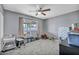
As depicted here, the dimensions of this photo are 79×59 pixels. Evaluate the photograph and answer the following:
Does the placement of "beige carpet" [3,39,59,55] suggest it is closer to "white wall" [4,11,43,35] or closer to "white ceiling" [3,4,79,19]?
"white wall" [4,11,43,35]

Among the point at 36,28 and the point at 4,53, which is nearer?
the point at 4,53

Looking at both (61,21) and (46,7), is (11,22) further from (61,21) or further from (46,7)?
(61,21)

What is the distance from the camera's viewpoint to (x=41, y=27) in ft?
8.34

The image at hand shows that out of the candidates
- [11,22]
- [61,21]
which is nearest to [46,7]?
[61,21]

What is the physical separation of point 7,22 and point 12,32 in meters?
0.28

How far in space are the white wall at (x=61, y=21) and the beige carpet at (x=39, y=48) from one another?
328mm

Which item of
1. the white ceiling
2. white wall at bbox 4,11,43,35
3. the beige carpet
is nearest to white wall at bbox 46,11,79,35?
the white ceiling

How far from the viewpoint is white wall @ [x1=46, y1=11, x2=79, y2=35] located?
2.29 meters

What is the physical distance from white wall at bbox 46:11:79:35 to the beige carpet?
0.33 metres

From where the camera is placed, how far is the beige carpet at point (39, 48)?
232 cm

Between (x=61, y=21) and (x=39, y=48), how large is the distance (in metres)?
0.91

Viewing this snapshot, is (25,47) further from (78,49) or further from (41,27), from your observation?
(78,49)

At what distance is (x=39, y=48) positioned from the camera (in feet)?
8.07
